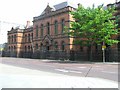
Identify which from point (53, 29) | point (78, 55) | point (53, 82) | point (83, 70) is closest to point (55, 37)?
point (53, 29)

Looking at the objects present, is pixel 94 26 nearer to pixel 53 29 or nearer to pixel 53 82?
pixel 53 29

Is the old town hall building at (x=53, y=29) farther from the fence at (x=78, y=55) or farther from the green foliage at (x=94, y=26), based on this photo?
the green foliage at (x=94, y=26)

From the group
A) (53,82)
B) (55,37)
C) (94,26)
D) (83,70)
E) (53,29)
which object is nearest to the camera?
(53,82)

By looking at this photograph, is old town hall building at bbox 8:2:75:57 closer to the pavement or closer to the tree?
the tree

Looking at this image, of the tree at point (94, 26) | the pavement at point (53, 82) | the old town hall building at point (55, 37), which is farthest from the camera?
the old town hall building at point (55, 37)

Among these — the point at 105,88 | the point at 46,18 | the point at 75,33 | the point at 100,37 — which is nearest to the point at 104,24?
the point at 100,37

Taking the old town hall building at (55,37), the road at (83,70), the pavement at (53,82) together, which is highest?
the old town hall building at (55,37)

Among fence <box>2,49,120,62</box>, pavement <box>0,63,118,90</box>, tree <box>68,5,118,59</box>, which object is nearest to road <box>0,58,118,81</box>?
pavement <box>0,63,118,90</box>

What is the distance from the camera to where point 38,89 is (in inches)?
283

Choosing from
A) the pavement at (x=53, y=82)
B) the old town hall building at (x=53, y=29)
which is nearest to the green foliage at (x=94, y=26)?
the old town hall building at (x=53, y=29)

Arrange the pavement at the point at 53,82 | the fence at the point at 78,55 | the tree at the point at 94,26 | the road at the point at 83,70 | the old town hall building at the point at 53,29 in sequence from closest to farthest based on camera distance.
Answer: the pavement at the point at 53,82 → the road at the point at 83,70 → the tree at the point at 94,26 → the fence at the point at 78,55 → the old town hall building at the point at 53,29

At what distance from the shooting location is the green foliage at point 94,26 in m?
31.0

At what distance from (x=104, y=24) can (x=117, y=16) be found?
593cm

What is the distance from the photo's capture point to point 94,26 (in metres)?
31.5
